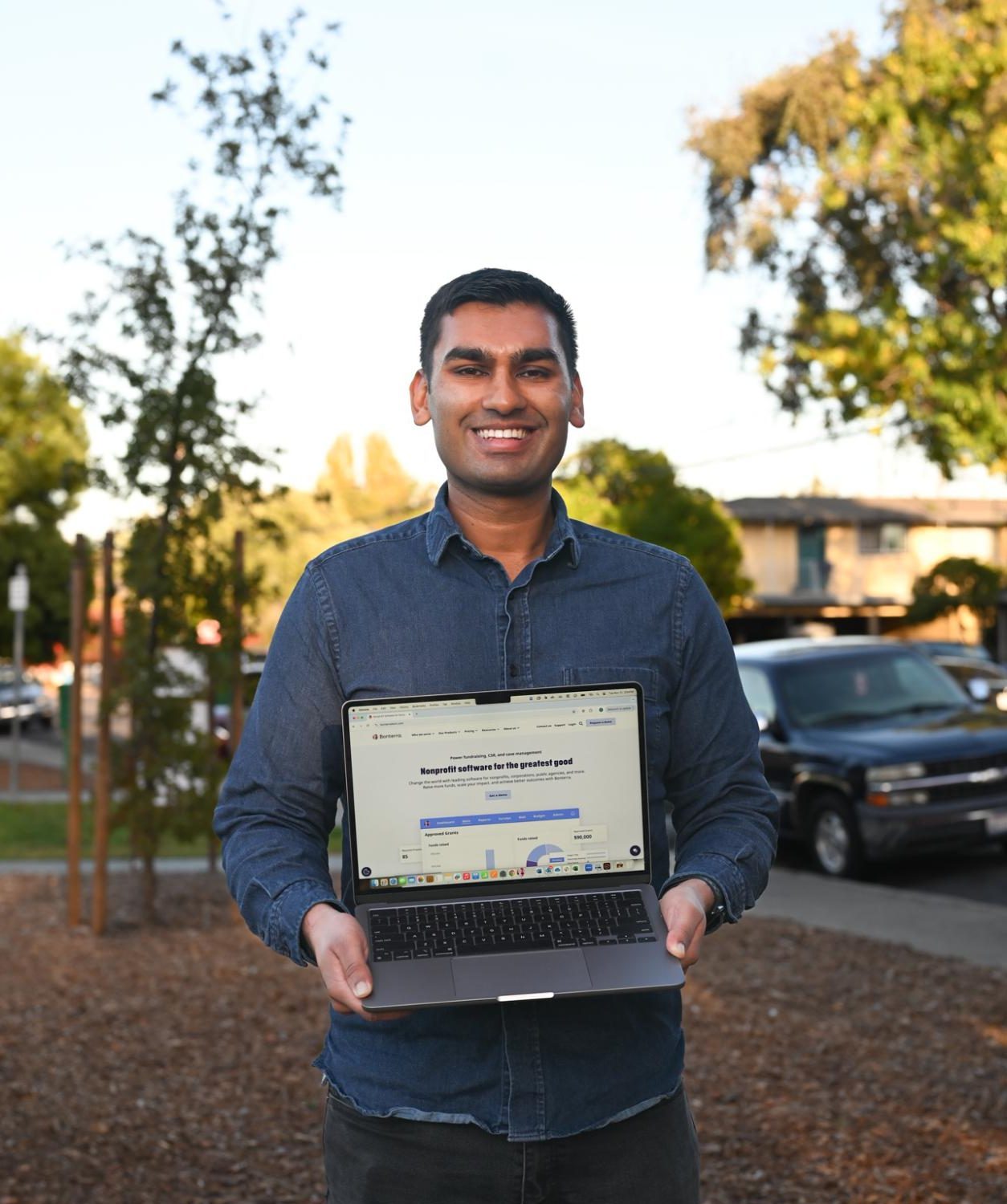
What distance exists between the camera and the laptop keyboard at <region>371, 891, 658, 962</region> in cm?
216

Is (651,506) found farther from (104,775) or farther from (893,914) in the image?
(104,775)

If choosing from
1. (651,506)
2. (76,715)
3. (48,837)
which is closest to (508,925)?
(76,715)

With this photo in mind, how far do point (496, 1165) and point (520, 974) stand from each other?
0.31 metres

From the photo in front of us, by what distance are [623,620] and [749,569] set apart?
52.1 m

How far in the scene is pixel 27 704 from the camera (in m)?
43.4

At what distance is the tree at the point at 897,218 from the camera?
16.8m

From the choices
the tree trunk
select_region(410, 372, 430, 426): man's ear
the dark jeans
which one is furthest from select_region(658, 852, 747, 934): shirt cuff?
the tree trunk

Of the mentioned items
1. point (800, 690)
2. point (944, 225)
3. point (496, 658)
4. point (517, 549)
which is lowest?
point (800, 690)

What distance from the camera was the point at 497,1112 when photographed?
7.22 ft

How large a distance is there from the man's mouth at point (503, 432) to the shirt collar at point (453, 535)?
141 mm

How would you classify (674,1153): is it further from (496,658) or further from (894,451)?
(894,451)

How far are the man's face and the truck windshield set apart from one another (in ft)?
31.7

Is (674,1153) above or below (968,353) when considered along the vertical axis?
below

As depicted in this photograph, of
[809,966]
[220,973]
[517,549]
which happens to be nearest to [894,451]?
[809,966]
